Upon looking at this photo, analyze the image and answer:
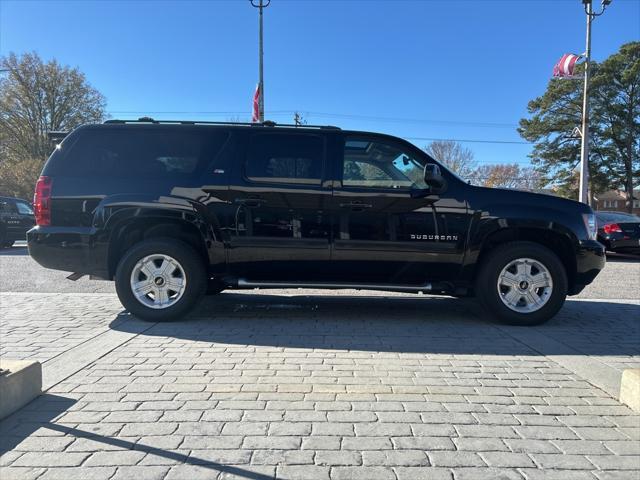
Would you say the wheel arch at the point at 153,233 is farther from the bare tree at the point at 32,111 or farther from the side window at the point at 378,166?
the bare tree at the point at 32,111

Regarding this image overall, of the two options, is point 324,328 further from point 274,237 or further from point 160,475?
point 160,475

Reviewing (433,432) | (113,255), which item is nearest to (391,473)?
(433,432)

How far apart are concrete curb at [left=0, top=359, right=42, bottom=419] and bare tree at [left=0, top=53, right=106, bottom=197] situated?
124ft

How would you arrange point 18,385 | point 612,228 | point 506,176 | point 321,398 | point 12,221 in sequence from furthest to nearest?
point 506,176 < point 12,221 < point 612,228 < point 321,398 < point 18,385

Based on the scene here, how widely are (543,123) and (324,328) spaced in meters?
41.3

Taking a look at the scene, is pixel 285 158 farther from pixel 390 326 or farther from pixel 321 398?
pixel 321 398

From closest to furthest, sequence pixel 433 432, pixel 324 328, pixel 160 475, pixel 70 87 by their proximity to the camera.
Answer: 1. pixel 160 475
2. pixel 433 432
3. pixel 324 328
4. pixel 70 87

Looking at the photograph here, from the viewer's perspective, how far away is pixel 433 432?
2877 millimetres

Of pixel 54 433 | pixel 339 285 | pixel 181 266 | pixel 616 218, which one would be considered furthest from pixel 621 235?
pixel 54 433

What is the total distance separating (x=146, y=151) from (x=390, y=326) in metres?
3.37

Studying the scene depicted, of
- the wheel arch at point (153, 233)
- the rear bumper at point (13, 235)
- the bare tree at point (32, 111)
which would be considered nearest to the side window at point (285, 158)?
the wheel arch at point (153, 233)

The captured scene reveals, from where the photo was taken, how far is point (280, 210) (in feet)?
17.2

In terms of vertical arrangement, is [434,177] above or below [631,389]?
above

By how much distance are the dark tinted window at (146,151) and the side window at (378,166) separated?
4.78ft
